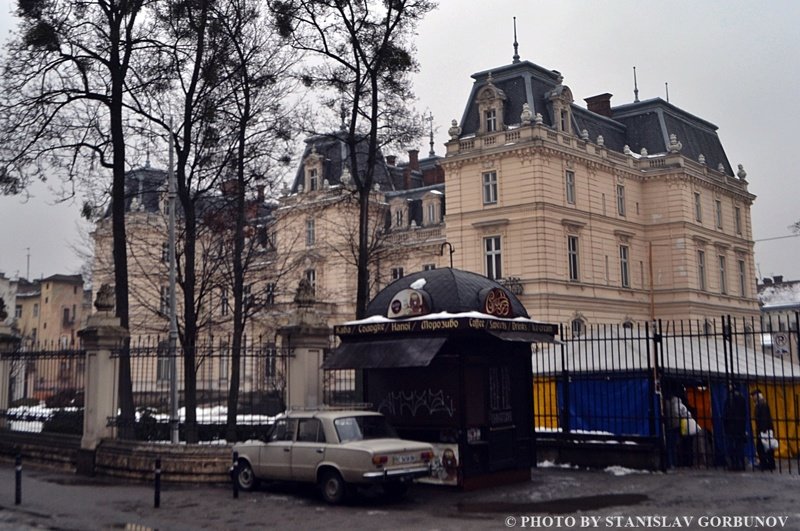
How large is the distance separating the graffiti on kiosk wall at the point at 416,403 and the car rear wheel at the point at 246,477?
121 inches

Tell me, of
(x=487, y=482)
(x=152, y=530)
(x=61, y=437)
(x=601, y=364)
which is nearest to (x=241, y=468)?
(x=152, y=530)

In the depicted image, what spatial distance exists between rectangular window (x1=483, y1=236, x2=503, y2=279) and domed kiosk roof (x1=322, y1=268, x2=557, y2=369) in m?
29.9

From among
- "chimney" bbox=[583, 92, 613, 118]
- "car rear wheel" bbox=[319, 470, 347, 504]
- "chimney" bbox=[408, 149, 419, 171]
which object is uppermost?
"chimney" bbox=[583, 92, 613, 118]

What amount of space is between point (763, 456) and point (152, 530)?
45.4 feet

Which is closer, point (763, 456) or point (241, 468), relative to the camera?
point (241, 468)

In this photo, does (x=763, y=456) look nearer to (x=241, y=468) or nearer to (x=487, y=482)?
(x=487, y=482)

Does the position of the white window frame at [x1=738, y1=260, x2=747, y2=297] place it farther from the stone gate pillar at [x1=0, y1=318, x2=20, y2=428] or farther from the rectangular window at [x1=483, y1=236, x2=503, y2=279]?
the stone gate pillar at [x1=0, y1=318, x2=20, y2=428]

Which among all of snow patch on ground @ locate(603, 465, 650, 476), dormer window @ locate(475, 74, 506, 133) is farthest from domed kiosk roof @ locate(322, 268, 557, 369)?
dormer window @ locate(475, 74, 506, 133)

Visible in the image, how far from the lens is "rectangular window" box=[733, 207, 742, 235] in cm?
6322

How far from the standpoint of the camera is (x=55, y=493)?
17688 millimetres

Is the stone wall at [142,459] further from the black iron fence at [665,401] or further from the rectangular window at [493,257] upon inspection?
the rectangular window at [493,257]

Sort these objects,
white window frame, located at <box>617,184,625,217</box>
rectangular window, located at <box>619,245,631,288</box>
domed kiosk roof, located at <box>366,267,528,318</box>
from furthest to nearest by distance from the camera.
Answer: white window frame, located at <box>617,184,625,217</box>
rectangular window, located at <box>619,245,631,288</box>
domed kiosk roof, located at <box>366,267,528,318</box>

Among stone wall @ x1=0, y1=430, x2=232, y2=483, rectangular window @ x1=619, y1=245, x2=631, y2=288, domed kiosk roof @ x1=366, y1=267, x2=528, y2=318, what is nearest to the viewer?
domed kiosk roof @ x1=366, y1=267, x2=528, y2=318

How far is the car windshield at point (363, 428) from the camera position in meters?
15.8
